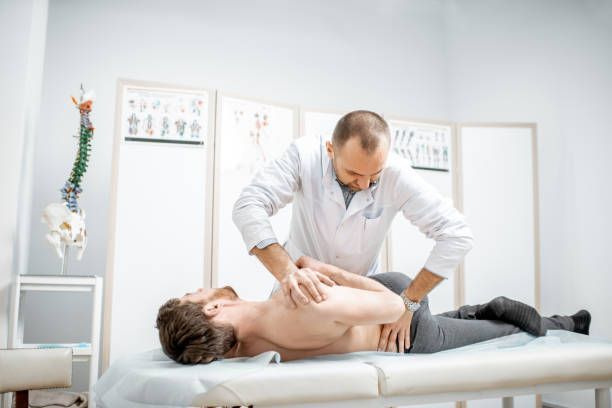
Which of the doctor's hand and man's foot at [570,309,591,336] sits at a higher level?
the doctor's hand

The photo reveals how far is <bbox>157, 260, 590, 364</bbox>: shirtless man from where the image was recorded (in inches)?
59.0

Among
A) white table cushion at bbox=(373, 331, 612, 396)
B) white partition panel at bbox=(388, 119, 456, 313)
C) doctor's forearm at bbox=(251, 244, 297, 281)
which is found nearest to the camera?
white table cushion at bbox=(373, 331, 612, 396)

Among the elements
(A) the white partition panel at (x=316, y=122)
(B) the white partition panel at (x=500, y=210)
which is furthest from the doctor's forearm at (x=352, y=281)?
(B) the white partition panel at (x=500, y=210)

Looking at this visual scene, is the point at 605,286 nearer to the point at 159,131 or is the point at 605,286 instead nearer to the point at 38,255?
the point at 159,131

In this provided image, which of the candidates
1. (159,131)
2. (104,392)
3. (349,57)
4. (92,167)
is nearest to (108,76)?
(92,167)

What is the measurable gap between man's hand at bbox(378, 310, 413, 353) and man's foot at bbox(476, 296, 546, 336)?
1.52 ft

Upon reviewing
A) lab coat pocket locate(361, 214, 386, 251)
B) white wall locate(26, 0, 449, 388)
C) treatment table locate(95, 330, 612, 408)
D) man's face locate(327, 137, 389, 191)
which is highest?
white wall locate(26, 0, 449, 388)

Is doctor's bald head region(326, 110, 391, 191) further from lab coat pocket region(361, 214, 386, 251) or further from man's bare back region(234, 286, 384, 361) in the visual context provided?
man's bare back region(234, 286, 384, 361)

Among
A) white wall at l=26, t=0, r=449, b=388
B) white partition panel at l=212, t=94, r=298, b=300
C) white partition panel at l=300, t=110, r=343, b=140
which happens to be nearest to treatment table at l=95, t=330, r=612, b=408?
white partition panel at l=212, t=94, r=298, b=300

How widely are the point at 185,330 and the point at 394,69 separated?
133 inches

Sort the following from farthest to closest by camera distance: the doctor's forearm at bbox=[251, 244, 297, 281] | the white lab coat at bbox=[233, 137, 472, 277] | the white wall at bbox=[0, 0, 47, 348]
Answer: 1. the white wall at bbox=[0, 0, 47, 348]
2. the white lab coat at bbox=[233, 137, 472, 277]
3. the doctor's forearm at bbox=[251, 244, 297, 281]

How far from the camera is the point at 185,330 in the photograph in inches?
59.6

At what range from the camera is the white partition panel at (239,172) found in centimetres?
293

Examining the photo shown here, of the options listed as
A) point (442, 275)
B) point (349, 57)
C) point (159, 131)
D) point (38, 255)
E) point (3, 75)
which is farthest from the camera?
point (349, 57)
